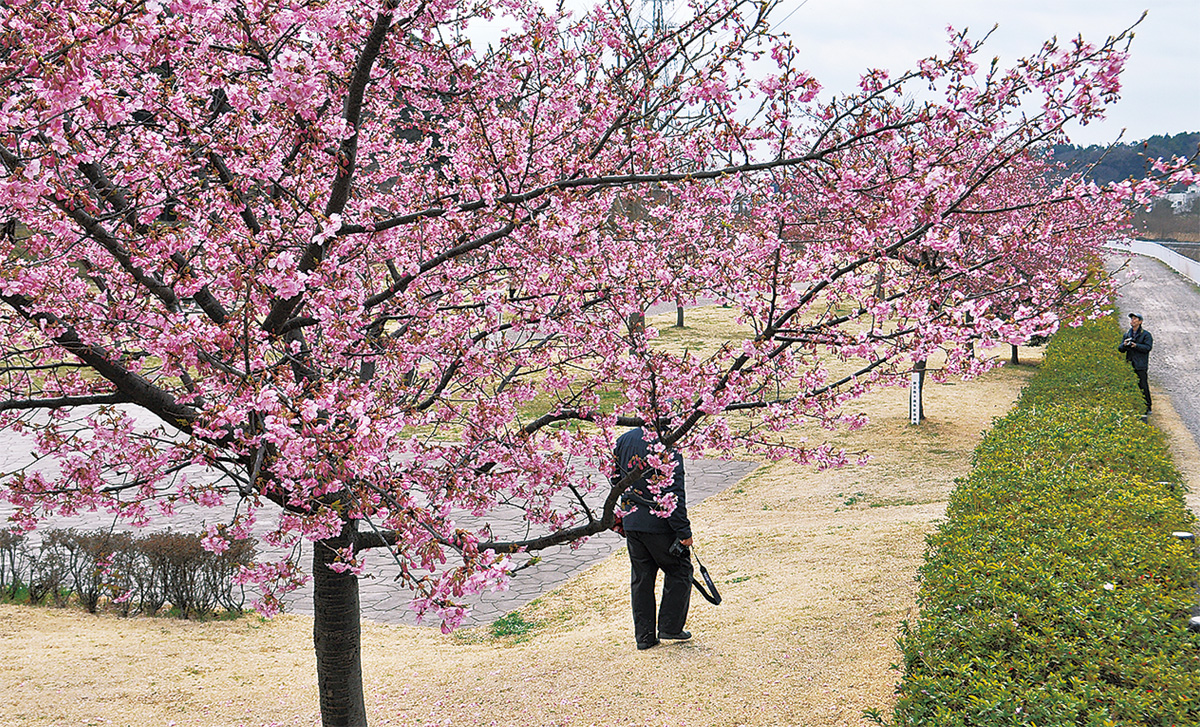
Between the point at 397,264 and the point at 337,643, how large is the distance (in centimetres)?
213

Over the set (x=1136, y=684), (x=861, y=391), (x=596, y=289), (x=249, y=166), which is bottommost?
(x=1136, y=684)

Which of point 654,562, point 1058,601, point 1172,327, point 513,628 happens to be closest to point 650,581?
point 654,562

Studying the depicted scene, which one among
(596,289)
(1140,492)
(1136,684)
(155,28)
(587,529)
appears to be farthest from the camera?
(1140,492)

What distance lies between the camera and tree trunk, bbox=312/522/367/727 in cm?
454

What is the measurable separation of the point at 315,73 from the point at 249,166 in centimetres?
78

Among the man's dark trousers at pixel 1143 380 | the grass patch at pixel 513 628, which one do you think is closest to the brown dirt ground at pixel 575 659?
the grass patch at pixel 513 628

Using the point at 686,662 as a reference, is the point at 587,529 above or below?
above

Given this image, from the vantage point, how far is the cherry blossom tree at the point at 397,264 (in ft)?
11.4

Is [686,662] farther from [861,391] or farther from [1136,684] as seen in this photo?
[1136,684]

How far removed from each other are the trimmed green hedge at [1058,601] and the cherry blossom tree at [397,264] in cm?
108

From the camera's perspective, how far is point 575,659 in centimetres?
657

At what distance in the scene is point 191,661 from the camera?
279 inches

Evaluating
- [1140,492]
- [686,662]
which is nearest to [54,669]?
[686,662]

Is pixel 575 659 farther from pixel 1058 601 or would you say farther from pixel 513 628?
pixel 1058 601
